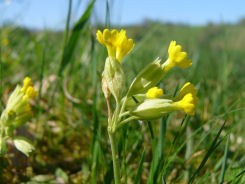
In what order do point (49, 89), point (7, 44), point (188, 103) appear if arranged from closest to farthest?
point (188, 103) < point (49, 89) < point (7, 44)

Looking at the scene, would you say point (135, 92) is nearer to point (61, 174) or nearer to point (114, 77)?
point (114, 77)

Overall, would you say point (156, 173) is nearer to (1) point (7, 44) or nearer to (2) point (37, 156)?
(2) point (37, 156)

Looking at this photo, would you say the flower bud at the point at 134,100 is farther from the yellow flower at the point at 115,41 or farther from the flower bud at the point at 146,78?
the yellow flower at the point at 115,41

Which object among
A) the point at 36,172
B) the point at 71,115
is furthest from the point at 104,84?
the point at 71,115

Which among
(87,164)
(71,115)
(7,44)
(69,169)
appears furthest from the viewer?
(7,44)

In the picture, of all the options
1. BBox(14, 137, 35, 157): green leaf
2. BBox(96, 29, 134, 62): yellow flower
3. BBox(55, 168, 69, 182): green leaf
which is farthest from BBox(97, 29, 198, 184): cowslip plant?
BBox(55, 168, 69, 182): green leaf
